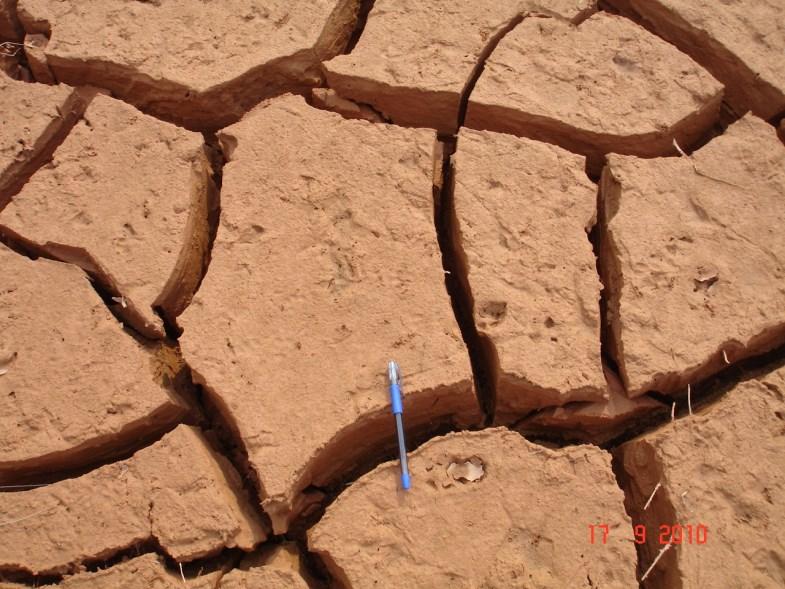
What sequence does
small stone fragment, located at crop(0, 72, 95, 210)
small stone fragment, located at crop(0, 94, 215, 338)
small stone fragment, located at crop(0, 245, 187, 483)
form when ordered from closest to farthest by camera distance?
1. small stone fragment, located at crop(0, 245, 187, 483)
2. small stone fragment, located at crop(0, 94, 215, 338)
3. small stone fragment, located at crop(0, 72, 95, 210)

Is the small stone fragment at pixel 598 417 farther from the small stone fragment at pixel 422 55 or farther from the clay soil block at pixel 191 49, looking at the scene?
the clay soil block at pixel 191 49

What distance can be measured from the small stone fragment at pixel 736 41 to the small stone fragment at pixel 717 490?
71cm

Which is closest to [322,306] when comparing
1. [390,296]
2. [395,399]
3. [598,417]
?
[390,296]

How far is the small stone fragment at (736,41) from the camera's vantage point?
1.78 metres

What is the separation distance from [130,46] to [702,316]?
1.36 meters

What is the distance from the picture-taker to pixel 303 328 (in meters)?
1.42

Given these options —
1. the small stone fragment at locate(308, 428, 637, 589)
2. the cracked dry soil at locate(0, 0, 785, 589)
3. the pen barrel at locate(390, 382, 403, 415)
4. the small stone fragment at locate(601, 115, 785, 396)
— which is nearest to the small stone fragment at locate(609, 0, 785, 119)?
the cracked dry soil at locate(0, 0, 785, 589)

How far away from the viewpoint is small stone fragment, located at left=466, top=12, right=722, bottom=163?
1.69m

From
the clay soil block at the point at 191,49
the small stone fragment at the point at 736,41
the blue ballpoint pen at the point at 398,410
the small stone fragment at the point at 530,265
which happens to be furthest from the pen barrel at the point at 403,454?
the small stone fragment at the point at 736,41

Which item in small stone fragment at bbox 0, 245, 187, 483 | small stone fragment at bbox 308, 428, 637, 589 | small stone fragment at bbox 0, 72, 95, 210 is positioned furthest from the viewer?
small stone fragment at bbox 0, 72, 95, 210

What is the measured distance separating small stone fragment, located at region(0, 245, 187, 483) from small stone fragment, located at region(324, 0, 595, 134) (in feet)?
2.42

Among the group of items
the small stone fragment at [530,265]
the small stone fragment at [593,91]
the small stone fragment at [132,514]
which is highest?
the small stone fragment at [593,91]

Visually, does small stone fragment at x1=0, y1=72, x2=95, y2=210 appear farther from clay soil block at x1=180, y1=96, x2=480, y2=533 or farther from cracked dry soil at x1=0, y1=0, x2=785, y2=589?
clay soil block at x1=180, y1=96, x2=480, y2=533

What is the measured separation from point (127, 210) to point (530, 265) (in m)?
Answer: 0.80
